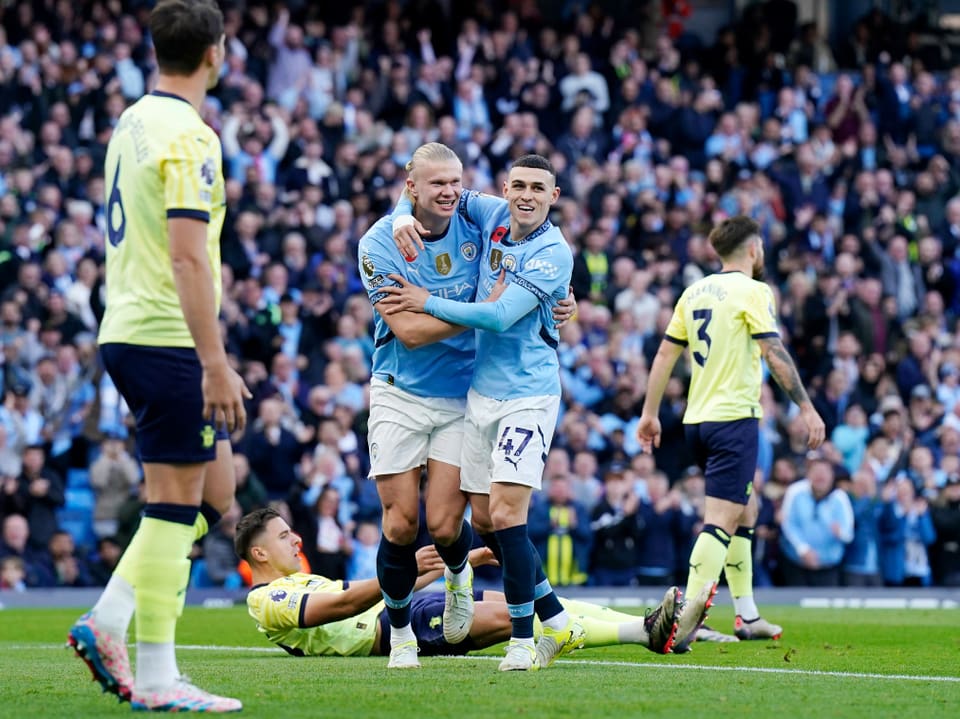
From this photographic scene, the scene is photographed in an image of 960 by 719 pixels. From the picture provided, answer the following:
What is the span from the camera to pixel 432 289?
8.56 metres

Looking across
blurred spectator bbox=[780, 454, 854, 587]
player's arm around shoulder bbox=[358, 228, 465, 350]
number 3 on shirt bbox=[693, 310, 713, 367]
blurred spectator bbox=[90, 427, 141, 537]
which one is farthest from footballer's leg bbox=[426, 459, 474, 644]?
blurred spectator bbox=[780, 454, 854, 587]

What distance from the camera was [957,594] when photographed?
17625 millimetres

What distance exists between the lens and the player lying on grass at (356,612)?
8.65 metres

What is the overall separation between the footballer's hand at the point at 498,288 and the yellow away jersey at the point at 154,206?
2151mm

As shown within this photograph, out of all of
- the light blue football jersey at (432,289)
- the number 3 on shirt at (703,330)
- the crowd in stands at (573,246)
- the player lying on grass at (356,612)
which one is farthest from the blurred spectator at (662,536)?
the light blue football jersey at (432,289)

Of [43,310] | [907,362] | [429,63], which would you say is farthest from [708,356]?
[429,63]

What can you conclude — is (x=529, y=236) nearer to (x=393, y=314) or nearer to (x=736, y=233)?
(x=393, y=314)

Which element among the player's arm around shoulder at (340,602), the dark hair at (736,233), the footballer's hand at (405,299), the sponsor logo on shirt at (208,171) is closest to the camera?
the sponsor logo on shirt at (208,171)

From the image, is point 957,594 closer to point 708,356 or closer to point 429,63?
point 708,356

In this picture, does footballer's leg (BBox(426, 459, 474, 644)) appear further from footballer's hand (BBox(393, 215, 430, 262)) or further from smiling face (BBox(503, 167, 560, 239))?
smiling face (BBox(503, 167, 560, 239))

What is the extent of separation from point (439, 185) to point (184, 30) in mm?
2411

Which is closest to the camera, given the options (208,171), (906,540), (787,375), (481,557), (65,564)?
(208,171)

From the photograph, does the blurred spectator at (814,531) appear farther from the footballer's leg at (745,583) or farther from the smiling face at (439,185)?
the smiling face at (439,185)

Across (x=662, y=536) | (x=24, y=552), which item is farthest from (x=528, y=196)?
(x=662, y=536)
